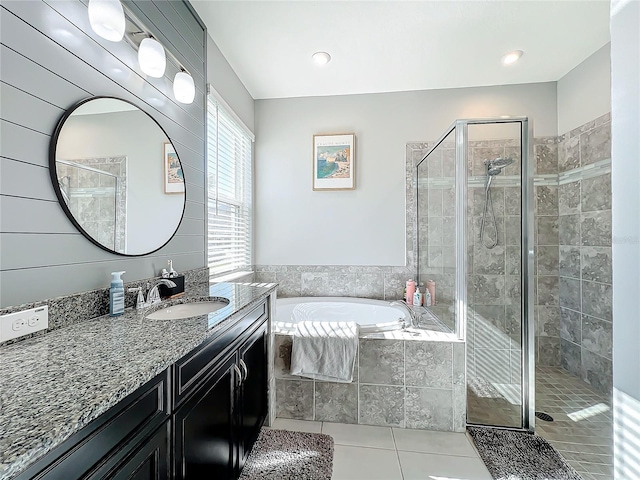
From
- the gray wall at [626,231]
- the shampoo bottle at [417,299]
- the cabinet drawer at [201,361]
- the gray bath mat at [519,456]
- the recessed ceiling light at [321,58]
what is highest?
the recessed ceiling light at [321,58]

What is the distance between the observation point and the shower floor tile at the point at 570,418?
1.59 metres

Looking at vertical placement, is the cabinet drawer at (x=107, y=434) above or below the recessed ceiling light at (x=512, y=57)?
below

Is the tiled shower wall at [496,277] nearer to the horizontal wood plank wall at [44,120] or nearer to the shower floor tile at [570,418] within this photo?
the shower floor tile at [570,418]

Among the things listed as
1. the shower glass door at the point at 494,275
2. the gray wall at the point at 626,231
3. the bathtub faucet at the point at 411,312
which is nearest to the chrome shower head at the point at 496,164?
the shower glass door at the point at 494,275

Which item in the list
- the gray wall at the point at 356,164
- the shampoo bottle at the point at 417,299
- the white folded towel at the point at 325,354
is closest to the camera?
the white folded towel at the point at 325,354

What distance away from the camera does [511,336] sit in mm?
1935

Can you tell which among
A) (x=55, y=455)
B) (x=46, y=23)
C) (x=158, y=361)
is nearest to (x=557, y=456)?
(x=158, y=361)

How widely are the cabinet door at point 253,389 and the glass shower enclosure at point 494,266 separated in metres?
1.28

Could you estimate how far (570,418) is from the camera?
75.7 inches

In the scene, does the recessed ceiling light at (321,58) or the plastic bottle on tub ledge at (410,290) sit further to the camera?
the plastic bottle on tub ledge at (410,290)

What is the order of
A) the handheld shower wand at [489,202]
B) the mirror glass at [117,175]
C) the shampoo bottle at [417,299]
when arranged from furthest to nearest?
the shampoo bottle at [417,299] < the handheld shower wand at [489,202] < the mirror glass at [117,175]

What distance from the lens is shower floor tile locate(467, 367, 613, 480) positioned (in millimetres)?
1590

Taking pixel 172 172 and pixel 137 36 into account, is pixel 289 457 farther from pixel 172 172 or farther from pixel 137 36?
pixel 137 36

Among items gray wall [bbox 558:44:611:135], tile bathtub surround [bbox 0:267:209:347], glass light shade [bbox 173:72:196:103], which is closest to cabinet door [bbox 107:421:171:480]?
tile bathtub surround [bbox 0:267:209:347]
